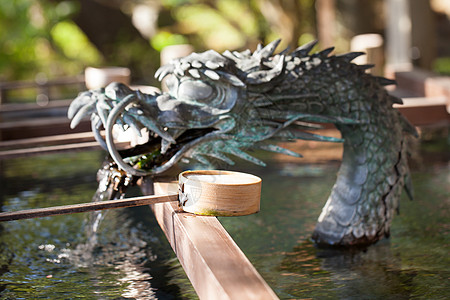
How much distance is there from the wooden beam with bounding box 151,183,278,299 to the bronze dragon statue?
66cm

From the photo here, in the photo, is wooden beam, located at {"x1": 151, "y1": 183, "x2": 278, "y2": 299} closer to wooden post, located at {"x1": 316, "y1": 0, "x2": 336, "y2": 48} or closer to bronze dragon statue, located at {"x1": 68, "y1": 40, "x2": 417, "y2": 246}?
bronze dragon statue, located at {"x1": 68, "y1": 40, "x2": 417, "y2": 246}

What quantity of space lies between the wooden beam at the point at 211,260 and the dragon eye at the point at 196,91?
2.35ft

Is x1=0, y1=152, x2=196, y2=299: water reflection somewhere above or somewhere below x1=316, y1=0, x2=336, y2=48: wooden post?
below

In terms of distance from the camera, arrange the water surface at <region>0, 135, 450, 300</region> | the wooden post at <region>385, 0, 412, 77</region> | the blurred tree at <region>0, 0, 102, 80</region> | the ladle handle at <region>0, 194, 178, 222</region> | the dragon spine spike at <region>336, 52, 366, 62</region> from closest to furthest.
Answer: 1. the ladle handle at <region>0, 194, 178, 222</region>
2. the water surface at <region>0, 135, 450, 300</region>
3. the dragon spine spike at <region>336, 52, 366, 62</region>
4. the wooden post at <region>385, 0, 412, 77</region>
5. the blurred tree at <region>0, 0, 102, 80</region>

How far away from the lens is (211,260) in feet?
5.47

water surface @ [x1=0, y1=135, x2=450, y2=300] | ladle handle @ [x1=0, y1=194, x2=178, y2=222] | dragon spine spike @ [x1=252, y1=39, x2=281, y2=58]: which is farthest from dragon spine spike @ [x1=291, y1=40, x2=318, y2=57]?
ladle handle @ [x1=0, y1=194, x2=178, y2=222]

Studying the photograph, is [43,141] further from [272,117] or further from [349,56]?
[349,56]

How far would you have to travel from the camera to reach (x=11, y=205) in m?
4.39

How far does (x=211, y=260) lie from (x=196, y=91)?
51.8 inches

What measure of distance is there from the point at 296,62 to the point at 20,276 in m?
1.74

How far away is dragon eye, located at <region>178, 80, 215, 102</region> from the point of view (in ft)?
9.30

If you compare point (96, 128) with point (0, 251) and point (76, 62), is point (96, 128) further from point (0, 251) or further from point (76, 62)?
point (76, 62)

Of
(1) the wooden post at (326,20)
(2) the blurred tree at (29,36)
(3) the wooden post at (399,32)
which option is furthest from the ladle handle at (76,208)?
(2) the blurred tree at (29,36)

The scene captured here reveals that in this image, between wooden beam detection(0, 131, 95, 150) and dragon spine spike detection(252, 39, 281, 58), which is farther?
wooden beam detection(0, 131, 95, 150)
